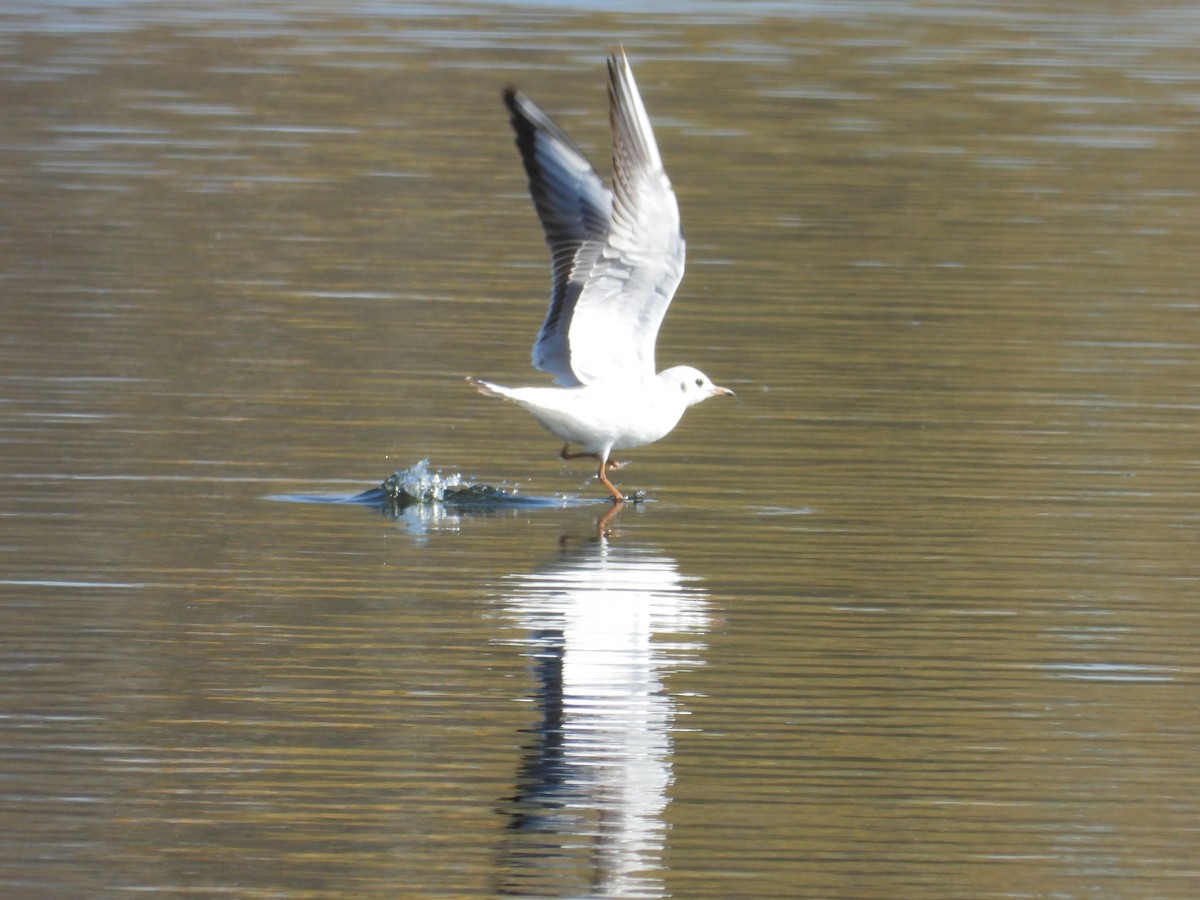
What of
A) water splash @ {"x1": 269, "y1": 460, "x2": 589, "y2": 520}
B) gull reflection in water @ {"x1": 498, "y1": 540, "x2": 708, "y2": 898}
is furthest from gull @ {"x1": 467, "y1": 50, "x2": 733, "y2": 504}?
gull reflection in water @ {"x1": 498, "y1": 540, "x2": 708, "y2": 898}

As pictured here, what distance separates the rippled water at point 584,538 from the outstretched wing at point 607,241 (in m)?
0.78

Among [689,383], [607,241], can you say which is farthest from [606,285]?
[689,383]

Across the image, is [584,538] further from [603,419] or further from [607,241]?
[607,241]

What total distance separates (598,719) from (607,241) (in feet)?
10.6

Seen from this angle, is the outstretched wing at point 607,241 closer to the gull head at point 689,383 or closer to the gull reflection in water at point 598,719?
the gull head at point 689,383

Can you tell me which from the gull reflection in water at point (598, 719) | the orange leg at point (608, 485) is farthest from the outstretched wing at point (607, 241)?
the gull reflection in water at point (598, 719)

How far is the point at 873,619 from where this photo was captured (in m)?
8.95

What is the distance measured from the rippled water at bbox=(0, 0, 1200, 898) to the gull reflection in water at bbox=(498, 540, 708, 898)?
20mm

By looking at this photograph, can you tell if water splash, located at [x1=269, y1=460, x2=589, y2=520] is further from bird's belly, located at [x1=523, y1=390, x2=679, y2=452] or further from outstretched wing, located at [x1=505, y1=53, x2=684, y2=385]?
outstretched wing, located at [x1=505, y1=53, x2=684, y2=385]

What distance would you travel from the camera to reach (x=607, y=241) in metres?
10.3

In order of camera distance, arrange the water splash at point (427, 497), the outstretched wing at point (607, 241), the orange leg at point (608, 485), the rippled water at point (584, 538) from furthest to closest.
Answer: the orange leg at point (608, 485)
the water splash at point (427, 497)
the outstretched wing at point (607, 241)
the rippled water at point (584, 538)

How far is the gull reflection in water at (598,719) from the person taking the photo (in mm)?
6367

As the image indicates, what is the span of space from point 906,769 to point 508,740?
4.03 feet

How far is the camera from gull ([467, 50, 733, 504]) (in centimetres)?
1005
